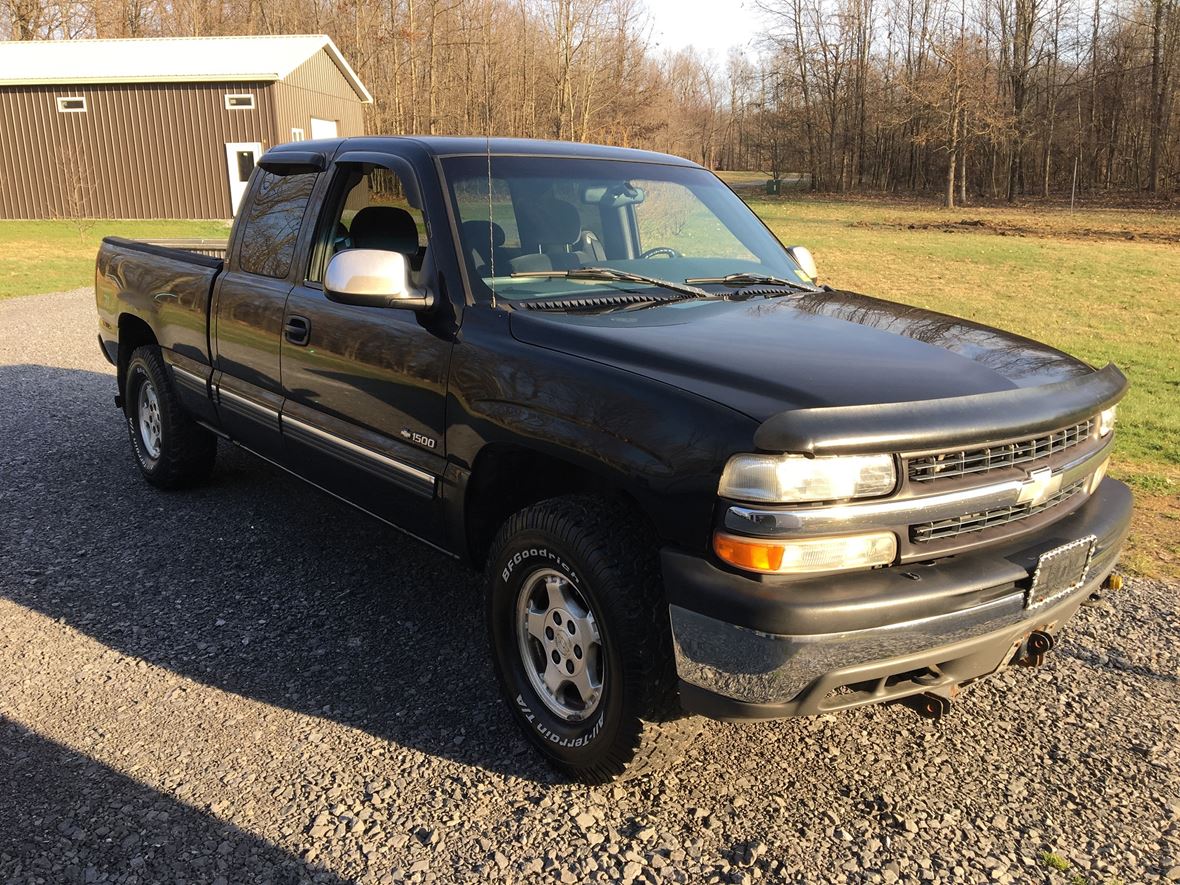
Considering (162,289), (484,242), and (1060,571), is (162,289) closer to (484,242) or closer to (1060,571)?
(484,242)

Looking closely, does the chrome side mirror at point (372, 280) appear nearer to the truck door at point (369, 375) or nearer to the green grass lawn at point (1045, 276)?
the truck door at point (369, 375)

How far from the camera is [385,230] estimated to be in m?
4.30

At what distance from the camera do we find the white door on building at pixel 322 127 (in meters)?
33.0

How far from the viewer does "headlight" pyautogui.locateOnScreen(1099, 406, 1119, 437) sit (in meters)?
3.21

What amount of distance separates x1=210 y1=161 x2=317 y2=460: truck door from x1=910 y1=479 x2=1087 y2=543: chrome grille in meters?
2.95

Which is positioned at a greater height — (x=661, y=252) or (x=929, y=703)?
(x=661, y=252)

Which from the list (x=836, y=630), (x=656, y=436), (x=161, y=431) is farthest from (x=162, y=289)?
(x=836, y=630)

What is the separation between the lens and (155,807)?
2.89 metres

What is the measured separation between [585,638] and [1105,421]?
1909 millimetres

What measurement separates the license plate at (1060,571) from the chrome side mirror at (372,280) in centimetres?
216

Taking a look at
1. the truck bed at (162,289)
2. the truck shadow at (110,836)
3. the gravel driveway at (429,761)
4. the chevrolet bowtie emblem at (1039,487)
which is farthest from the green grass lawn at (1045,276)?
the truck bed at (162,289)

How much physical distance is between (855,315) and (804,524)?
137 centimetres

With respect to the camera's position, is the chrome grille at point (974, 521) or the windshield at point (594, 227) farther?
the windshield at point (594, 227)

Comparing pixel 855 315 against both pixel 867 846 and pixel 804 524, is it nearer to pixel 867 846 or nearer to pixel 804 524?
pixel 804 524
